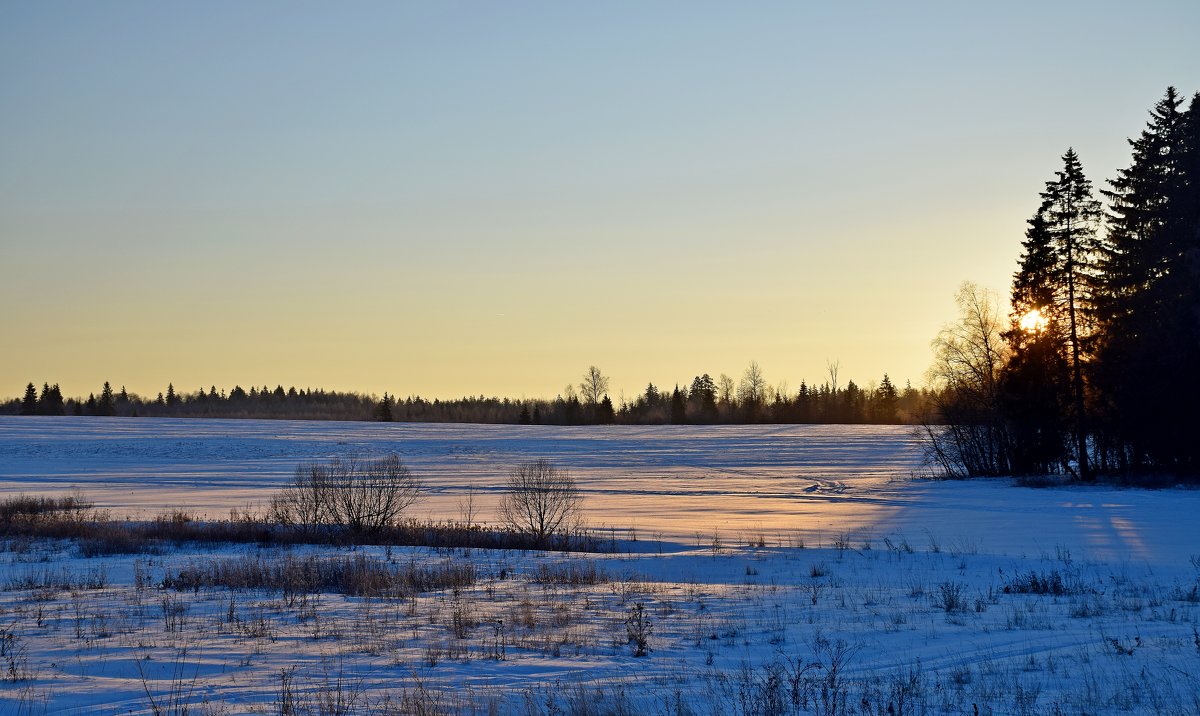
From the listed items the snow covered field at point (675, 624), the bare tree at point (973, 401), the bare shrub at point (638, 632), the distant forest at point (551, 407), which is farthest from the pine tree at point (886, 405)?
the bare shrub at point (638, 632)

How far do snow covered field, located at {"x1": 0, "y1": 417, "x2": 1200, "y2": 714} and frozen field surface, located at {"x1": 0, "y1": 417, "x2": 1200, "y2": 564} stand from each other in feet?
1.36

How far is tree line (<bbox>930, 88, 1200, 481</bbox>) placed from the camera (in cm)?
4034

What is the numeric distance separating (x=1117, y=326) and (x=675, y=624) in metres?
38.5

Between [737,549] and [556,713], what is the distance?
14.7 m

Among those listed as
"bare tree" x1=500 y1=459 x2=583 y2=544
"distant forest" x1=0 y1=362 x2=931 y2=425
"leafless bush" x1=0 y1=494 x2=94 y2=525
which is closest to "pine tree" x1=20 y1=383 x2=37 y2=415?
"distant forest" x1=0 y1=362 x2=931 y2=425

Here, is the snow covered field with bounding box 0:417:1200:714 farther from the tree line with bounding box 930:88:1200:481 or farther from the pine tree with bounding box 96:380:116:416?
the pine tree with bounding box 96:380:116:416

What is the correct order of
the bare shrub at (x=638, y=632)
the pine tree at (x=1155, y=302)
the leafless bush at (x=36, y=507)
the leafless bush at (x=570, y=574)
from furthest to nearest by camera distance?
the pine tree at (x=1155, y=302) → the leafless bush at (x=36, y=507) → the leafless bush at (x=570, y=574) → the bare shrub at (x=638, y=632)

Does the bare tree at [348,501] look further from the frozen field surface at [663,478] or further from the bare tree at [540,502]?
the bare tree at [540,502]

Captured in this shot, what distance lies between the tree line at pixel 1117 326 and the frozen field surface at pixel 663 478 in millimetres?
4411

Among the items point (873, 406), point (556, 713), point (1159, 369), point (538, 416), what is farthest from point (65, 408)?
point (556, 713)

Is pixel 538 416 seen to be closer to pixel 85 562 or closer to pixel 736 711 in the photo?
pixel 85 562

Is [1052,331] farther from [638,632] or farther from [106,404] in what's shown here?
[106,404]

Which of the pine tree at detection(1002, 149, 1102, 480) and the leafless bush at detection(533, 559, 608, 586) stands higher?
the pine tree at detection(1002, 149, 1102, 480)

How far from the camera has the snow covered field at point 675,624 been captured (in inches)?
316
